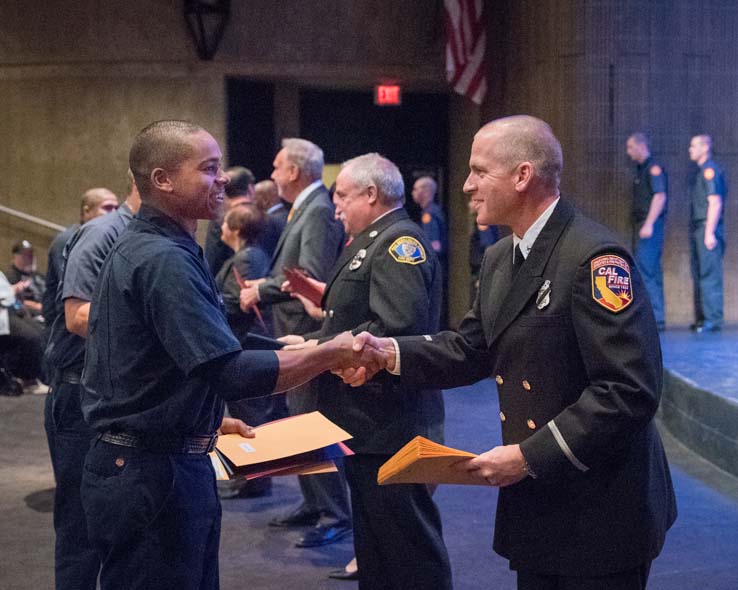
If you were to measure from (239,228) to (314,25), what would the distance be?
19.4 ft

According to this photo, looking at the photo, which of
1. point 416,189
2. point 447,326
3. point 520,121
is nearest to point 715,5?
point 416,189

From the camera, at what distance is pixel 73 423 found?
4.00 metres

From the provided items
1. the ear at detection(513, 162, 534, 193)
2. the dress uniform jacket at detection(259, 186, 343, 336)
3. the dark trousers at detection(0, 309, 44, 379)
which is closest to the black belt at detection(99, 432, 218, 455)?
the ear at detection(513, 162, 534, 193)

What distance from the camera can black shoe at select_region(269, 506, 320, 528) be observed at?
5.44 m

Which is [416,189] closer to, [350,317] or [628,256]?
[350,317]

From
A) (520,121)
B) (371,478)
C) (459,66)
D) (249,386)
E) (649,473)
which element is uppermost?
(459,66)

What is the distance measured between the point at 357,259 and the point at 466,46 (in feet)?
25.7

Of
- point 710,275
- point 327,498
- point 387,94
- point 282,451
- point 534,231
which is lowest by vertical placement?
point 327,498

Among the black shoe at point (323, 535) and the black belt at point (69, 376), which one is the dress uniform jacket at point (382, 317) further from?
the black shoe at point (323, 535)

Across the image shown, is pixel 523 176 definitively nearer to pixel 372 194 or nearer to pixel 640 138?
pixel 372 194

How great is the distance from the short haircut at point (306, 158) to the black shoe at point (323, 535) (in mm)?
1837

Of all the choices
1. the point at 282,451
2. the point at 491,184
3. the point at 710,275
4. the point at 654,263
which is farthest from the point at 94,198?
the point at 710,275

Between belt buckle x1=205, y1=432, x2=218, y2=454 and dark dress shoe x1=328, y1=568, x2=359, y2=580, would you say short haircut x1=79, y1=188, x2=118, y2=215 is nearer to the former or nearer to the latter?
dark dress shoe x1=328, y1=568, x2=359, y2=580

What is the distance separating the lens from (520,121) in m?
2.69
